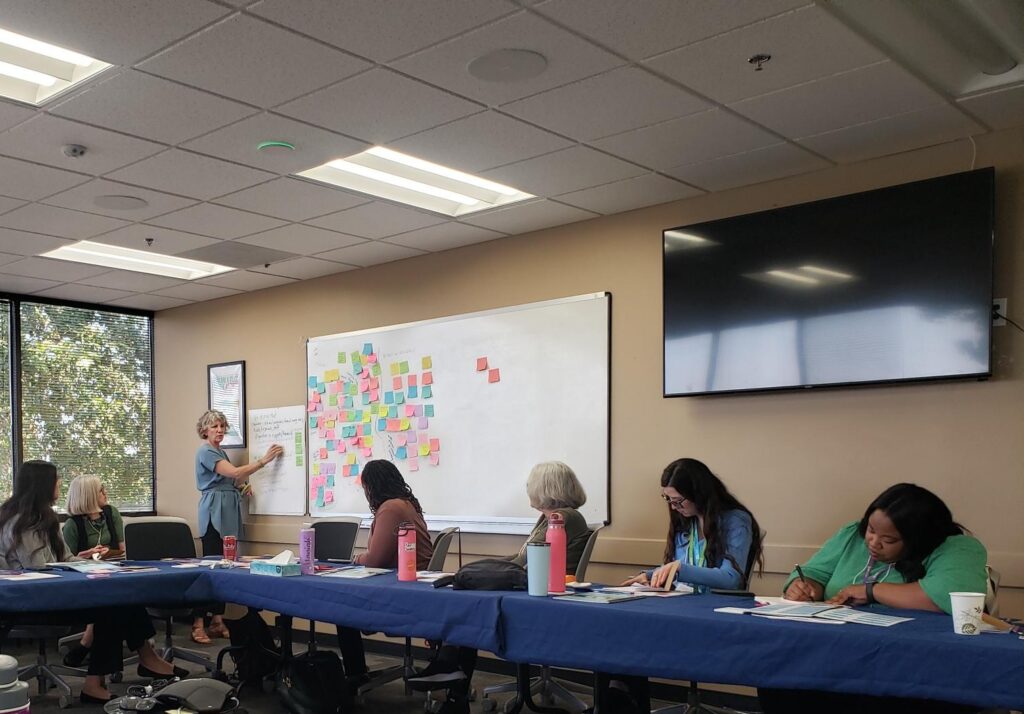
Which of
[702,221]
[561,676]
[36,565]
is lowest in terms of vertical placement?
[561,676]

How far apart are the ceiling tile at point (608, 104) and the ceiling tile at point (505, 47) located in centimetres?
8

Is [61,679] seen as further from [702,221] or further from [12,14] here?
[702,221]

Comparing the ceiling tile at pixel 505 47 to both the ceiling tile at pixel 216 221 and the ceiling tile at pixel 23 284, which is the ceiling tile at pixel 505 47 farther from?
the ceiling tile at pixel 23 284

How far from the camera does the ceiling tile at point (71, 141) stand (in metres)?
3.67

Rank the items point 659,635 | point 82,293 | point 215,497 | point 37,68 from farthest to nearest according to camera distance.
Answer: point 82,293
point 215,497
point 37,68
point 659,635

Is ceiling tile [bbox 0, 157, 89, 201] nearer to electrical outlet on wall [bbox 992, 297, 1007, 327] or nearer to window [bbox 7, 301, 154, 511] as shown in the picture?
window [bbox 7, 301, 154, 511]

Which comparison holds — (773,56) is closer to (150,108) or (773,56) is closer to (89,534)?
(150,108)

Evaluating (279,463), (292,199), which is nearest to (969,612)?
(292,199)

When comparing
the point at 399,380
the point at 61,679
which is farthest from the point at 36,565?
the point at 399,380

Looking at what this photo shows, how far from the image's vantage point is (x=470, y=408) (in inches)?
221

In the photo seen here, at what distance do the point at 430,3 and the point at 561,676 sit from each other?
3.59 m

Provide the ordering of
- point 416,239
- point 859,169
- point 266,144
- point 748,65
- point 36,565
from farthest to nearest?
point 416,239, point 36,565, point 859,169, point 266,144, point 748,65

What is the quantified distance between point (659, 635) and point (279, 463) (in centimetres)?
467

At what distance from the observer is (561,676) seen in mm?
5020
